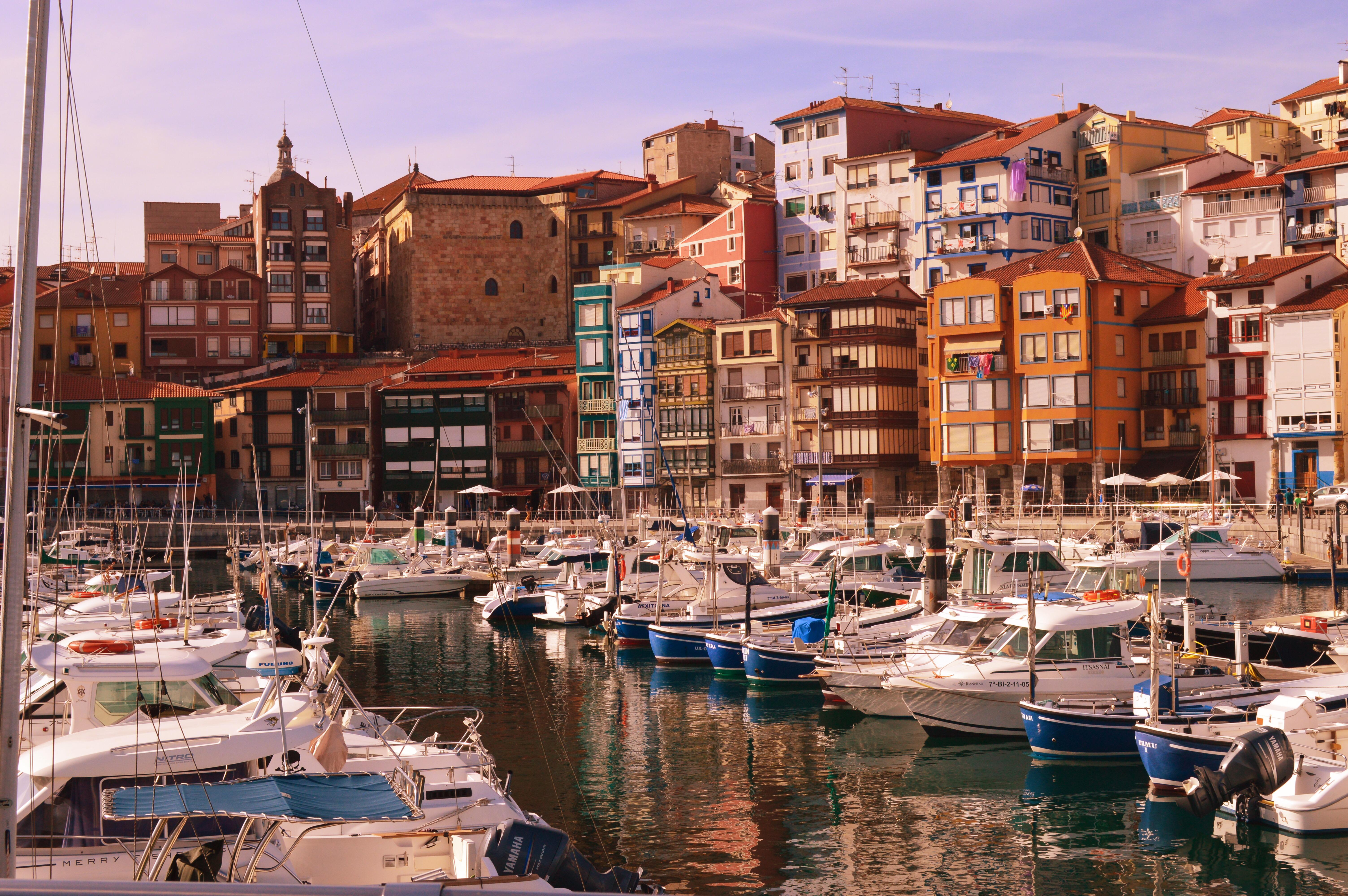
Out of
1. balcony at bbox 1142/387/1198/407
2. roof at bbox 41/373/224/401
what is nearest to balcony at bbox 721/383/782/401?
A: balcony at bbox 1142/387/1198/407

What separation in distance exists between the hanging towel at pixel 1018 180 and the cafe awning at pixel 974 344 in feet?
43.2

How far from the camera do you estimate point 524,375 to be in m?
102

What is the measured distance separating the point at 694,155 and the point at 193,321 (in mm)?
44170

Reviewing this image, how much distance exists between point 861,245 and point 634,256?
2079cm

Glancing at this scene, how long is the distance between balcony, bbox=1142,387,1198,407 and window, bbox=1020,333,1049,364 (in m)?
6.83

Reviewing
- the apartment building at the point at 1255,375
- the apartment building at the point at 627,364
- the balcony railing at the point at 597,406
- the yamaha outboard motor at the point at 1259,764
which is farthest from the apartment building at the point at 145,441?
the yamaha outboard motor at the point at 1259,764

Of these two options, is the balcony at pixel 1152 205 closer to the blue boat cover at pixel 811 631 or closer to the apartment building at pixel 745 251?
the apartment building at pixel 745 251

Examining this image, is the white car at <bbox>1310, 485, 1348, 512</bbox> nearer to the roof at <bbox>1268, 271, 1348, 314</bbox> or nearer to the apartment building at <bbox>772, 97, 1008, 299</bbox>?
the roof at <bbox>1268, 271, 1348, 314</bbox>

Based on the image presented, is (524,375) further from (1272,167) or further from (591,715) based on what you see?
(591,715)

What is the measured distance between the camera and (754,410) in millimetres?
92312

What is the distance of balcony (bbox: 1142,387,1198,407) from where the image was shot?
79.3 metres

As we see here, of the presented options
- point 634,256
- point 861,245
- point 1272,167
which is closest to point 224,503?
point 634,256

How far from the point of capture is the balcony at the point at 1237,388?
253 ft

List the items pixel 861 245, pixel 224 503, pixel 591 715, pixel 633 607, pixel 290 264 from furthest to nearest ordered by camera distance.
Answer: pixel 290 264
pixel 224 503
pixel 861 245
pixel 633 607
pixel 591 715
